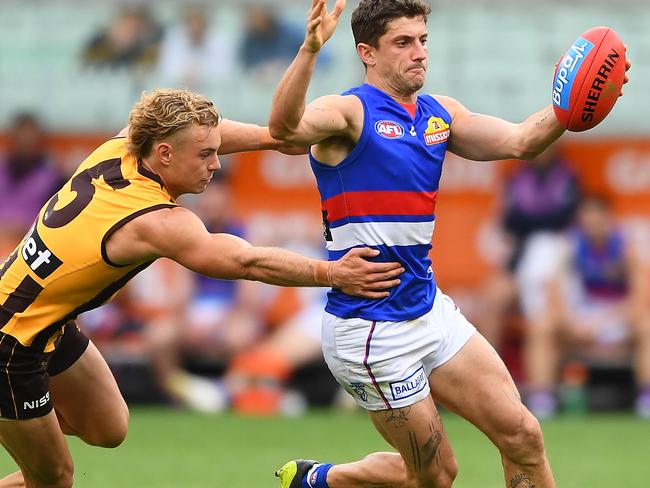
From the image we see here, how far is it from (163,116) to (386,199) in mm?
1055

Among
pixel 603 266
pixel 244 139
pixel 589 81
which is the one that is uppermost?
pixel 589 81

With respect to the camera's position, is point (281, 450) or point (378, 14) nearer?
point (378, 14)

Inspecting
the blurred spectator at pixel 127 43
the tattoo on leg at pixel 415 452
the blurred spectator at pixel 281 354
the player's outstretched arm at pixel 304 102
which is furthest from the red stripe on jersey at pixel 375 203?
the blurred spectator at pixel 127 43

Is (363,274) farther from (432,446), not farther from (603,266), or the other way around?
→ (603,266)

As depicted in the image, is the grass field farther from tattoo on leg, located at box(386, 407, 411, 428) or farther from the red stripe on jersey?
the red stripe on jersey

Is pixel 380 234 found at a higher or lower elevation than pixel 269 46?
higher

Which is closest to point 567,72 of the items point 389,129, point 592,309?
point 389,129

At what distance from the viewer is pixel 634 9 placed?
13.8 metres

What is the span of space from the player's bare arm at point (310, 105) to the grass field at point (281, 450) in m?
3.02

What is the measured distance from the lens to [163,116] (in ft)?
18.9

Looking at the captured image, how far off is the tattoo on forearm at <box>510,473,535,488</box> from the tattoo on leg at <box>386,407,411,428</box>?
57 centimetres

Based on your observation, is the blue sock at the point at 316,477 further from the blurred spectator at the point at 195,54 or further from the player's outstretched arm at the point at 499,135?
the blurred spectator at the point at 195,54

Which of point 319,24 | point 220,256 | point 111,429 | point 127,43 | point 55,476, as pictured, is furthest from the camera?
point 127,43

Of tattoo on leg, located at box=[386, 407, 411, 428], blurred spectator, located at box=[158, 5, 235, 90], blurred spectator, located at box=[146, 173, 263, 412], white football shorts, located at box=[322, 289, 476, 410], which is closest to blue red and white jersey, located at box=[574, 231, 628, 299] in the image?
blurred spectator, located at box=[146, 173, 263, 412]
